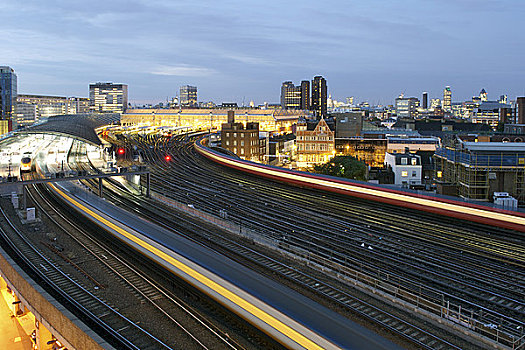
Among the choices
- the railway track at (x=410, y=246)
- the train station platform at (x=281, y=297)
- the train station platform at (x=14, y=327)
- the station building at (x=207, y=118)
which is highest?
the station building at (x=207, y=118)

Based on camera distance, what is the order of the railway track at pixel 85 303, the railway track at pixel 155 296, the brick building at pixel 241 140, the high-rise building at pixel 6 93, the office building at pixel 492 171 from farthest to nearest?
the high-rise building at pixel 6 93 < the brick building at pixel 241 140 < the office building at pixel 492 171 < the railway track at pixel 85 303 < the railway track at pixel 155 296

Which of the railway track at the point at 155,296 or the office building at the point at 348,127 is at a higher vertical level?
the office building at the point at 348,127

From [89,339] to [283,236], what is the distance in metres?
10.8

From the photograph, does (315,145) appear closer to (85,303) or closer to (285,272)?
(285,272)

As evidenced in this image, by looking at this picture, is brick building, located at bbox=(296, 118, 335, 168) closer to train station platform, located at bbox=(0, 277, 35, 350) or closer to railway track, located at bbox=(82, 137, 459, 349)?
railway track, located at bbox=(82, 137, 459, 349)

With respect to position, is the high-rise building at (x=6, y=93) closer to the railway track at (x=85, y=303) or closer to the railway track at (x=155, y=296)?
the railway track at (x=155, y=296)

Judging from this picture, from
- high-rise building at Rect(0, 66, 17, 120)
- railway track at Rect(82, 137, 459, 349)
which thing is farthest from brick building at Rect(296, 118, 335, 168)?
high-rise building at Rect(0, 66, 17, 120)

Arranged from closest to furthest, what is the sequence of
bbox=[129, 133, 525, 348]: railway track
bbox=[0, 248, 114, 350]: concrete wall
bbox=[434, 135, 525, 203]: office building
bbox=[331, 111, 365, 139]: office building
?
bbox=[0, 248, 114, 350]: concrete wall → bbox=[129, 133, 525, 348]: railway track → bbox=[434, 135, 525, 203]: office building → bbox=[331, 111, 365, 139]: office building

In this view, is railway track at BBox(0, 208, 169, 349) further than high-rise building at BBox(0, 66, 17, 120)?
No

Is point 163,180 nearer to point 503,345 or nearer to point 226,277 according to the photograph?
point 226,277

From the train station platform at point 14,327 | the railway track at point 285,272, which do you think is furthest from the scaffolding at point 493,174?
the train station platform at point 14,327

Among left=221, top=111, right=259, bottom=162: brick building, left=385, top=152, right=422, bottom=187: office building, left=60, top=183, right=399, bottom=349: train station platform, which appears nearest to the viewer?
left=60, top=183, right=399, bottom=349: train station platform

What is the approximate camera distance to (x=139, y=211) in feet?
85.6

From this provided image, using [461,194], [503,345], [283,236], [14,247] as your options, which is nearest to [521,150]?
[461,194]
